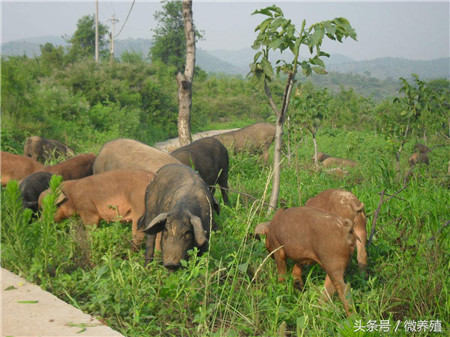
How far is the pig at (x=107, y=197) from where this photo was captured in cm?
568

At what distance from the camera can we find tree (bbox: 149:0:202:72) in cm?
5553

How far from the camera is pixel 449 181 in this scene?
7.56m

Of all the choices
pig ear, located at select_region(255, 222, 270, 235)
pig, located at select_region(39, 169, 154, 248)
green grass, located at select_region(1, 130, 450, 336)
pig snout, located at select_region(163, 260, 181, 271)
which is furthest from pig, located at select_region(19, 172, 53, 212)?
pig ear, located at select_region(255, 222, 270, 235)

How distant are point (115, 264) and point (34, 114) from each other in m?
12.4

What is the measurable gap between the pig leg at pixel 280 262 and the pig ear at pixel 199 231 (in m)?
0.70

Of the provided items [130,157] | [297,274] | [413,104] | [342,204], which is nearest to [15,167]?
[130,157]

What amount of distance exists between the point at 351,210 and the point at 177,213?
5.57 ft

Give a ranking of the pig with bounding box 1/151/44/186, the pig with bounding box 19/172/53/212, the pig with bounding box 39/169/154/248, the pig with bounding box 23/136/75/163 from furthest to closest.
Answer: the pig with bounding box 23/136/75/163 < the pig with bounding box 1/151/44/186 < the pig with bounding box 19/172/53/212 < the pig with bounding box 39/169/154/248

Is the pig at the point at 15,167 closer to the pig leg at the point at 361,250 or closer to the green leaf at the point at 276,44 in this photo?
the green leaf at the point at 276,44

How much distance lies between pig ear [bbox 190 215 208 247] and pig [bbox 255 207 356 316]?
654 mm

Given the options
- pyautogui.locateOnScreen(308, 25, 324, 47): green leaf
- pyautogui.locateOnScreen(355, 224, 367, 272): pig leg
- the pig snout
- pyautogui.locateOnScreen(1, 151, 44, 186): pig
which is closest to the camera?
the pig snout

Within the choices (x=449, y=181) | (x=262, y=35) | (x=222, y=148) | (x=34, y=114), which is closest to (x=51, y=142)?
(x=34, y=114)

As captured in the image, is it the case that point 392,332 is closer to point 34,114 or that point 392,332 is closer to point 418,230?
point 418,230

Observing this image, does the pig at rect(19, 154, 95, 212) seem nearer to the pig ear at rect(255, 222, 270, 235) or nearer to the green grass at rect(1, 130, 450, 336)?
the green grass at rect(1, 130, 450, 336)
